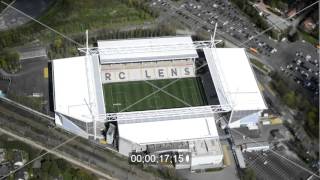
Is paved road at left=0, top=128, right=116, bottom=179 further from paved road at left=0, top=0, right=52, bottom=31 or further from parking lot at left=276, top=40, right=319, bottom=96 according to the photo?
parking lot at left=276, top=40, right=319, bottom=96

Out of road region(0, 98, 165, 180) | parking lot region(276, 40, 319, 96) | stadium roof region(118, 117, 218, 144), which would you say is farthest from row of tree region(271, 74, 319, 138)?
road region(0, 98, 165, 180)

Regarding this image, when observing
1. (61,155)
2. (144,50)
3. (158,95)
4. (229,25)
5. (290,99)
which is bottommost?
(61,155)

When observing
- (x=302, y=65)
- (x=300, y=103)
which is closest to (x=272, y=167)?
(x=300, y=103)

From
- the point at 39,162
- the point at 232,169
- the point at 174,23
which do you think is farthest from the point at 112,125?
the point at 174,23

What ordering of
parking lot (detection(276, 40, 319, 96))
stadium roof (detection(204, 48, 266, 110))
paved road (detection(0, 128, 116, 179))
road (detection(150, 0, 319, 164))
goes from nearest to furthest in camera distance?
paved road (detection(0, 128, 116, 179)) < stadium roof (detection(204, 48, 266, 110)) < parking lot (detection(276, 40, 319, 96)) < road (detection(150, 0, 319, 164))

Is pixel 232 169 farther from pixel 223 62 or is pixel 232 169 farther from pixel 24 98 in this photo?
pixel 24 98

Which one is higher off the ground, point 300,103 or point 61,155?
point 300,103

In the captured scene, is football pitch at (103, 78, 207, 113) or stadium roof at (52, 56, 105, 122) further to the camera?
football pitch at (103, 78, 207, 113)
